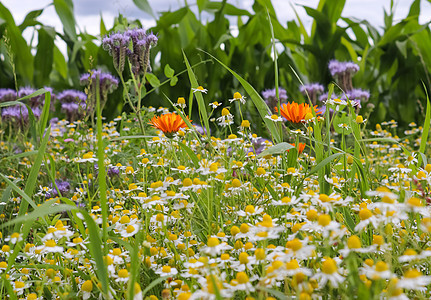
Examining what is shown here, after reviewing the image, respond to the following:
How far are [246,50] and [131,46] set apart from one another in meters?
3.02

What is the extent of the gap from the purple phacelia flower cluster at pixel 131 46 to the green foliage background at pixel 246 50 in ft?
8.04

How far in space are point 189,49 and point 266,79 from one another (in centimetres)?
97

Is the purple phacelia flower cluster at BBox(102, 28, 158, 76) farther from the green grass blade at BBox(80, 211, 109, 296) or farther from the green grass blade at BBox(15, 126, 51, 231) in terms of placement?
the green grass blade at BBox(80, 211, 109, 296)

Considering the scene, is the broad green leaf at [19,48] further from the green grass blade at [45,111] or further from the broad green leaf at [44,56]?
the green grass blade at [45,111]

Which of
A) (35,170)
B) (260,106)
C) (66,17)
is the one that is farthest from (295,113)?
(66,17)

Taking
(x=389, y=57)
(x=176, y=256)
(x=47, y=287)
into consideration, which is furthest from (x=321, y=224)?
(x=389, y=57)

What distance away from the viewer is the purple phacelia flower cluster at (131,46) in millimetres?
2158

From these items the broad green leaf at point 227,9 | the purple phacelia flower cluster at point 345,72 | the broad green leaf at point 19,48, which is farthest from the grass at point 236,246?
the broad green leaf at point 19,48

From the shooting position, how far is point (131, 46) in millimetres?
2174

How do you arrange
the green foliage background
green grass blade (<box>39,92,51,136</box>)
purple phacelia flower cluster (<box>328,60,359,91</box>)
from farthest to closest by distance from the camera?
the green foliage background
purple phacelia flower cluster (<box>328,60,359,91</box>)
green grass blade (<box>39,92,51,136</box>)

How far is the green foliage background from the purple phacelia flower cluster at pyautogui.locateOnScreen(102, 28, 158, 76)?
245 cm

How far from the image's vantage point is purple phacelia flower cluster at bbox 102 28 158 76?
216cm

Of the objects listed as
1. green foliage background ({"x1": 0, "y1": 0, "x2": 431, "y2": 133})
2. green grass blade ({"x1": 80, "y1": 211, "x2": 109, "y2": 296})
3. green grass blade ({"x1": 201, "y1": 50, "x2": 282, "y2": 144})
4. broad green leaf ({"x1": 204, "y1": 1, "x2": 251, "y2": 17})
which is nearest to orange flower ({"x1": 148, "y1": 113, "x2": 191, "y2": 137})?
green grass blade ({"x1": 201, "y1": 50, "x2": 282, "y2": 144})

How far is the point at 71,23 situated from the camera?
518cm
